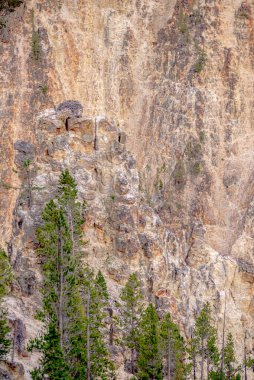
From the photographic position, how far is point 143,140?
7875cm

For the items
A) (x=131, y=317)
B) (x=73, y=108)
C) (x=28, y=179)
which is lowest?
(x=131, y=317)

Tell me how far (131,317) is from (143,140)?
2795cm

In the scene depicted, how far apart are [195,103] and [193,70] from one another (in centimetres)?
392

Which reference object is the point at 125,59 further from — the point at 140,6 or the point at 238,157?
the point at 238,157

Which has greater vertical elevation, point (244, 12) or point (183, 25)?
point (244, 12)

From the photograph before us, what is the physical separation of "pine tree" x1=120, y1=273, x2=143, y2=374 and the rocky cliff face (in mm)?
3070

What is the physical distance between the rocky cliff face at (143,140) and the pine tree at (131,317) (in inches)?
Answer: 121

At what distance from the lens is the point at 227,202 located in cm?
7625

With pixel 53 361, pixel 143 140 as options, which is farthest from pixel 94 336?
pixel 143 140

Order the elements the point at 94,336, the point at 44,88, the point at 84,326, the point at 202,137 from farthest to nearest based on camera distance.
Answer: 1. the point at 202,137
2. the point at 44,88
3. the point at 94,336
4. the point at 84,326

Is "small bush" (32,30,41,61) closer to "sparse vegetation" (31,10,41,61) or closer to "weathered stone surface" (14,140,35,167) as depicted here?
"sparse vegetation" (31,10,41,61)

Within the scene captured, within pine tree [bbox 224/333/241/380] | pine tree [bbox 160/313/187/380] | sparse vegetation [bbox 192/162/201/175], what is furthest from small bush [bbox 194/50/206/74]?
pine tree [bbox 160/313/187/380]

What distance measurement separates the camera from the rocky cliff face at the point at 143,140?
6269 centimetres

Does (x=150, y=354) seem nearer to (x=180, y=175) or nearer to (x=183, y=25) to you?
(x=180, y=175)
